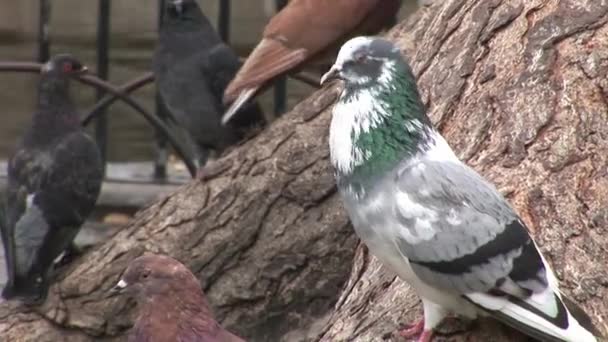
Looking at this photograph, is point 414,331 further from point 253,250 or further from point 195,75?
point 195,75

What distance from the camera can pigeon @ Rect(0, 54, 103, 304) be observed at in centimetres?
621

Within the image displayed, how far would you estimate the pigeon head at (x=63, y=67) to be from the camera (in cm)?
667

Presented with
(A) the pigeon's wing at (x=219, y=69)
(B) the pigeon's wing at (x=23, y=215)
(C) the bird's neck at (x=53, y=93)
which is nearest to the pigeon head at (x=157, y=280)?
(B) the pigeon's wing at (x=23, y=215)

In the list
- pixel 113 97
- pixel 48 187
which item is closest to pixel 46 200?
pixel 48 187

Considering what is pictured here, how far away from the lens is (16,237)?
6273mm

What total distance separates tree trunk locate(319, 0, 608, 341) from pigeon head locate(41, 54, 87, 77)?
6.39 feet

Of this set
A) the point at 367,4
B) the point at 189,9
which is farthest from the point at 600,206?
the point at 189,9

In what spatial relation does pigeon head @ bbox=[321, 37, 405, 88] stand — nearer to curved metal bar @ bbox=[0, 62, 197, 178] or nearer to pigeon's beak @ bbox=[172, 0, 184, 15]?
curved metal bar @ bbox=[0, 62, 197, 178]

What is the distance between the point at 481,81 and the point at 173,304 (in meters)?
1.29

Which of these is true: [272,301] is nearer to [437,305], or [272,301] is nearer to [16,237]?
[16,237]

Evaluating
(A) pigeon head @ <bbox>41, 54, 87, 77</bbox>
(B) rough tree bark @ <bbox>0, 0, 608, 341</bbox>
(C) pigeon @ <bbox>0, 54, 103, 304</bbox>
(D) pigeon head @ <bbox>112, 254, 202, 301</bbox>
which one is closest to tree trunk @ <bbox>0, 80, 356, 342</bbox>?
(B) rough tree bark @ <bbox>0, 0, 608, 341</bbox>

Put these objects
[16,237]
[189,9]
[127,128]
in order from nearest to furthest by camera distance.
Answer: [16,237] → [189,9] → [127,128]

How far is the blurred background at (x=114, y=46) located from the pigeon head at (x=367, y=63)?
512cm

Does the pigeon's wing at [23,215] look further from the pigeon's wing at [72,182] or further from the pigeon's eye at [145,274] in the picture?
the pigeon's eye at [145,274]
